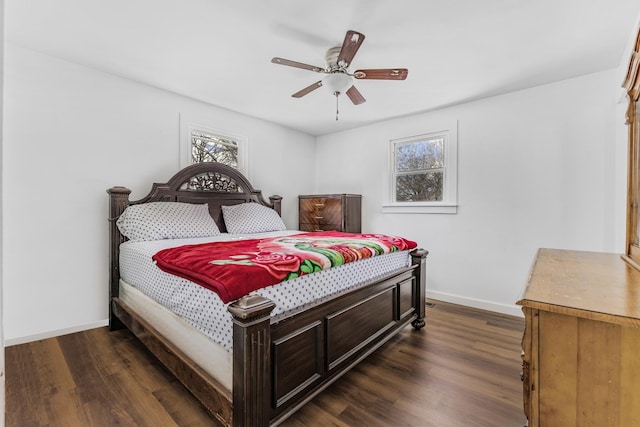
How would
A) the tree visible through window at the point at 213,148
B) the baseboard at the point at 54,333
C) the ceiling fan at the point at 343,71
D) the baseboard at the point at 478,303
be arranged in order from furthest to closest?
1. the tree visible through window at the point at 213,148
2. the baseboard at the point at 478,303
3. the baseboard at the point at 54,333
4. the ceiling fan at the point at 343,71

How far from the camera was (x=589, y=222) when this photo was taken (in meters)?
2.93

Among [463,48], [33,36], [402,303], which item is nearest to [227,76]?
[33,36]

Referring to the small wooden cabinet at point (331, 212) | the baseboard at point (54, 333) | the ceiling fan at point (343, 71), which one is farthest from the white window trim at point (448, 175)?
the baseboard at point (54, 333)

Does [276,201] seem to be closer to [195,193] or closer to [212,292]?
[195,193]

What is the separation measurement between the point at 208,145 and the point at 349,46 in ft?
7.83

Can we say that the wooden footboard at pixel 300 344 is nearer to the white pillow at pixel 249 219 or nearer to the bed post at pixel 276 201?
the white pillow at pixel 249 219

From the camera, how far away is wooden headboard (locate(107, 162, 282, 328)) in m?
2.90

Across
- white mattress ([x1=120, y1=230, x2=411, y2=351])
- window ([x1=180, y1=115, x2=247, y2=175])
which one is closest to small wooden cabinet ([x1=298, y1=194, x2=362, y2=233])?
window ([x1=180, y1=115, x2=247, y2=175])

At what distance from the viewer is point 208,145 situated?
12.6ft

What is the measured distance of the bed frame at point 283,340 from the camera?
1.43 m

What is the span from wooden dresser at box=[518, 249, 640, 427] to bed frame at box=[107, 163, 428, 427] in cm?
106

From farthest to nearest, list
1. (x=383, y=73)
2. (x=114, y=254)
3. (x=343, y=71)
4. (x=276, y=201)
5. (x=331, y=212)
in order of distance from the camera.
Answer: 1. (x=331, y=212)
2. (x=276, y=201)
3. (x=114, y=254)
4. (x=343, y=71)
5. (x=383, y=73)

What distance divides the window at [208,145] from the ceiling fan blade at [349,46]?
212 cm

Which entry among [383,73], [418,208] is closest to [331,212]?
[418,208]
